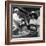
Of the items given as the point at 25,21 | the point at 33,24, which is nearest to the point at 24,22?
the point at 25,21

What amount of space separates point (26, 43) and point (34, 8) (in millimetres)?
582

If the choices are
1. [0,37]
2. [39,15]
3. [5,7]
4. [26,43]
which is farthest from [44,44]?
[5,7]

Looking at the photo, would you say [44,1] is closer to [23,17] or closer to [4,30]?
[23,17]

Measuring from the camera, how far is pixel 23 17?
5.59 feet

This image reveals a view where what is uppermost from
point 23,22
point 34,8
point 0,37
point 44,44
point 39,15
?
point 34,8

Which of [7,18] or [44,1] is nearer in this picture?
[7,18]

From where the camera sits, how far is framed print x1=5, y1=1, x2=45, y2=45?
1.66m

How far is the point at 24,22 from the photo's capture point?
1.70 metres

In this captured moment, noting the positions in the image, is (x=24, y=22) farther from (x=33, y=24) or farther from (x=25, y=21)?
(x=33, y=24)

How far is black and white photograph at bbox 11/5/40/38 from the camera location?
168cm

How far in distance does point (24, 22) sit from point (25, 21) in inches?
0.9

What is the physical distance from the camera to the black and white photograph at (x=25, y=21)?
1.68 metres

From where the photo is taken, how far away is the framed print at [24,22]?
1.66 metres

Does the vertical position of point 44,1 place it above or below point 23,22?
above
